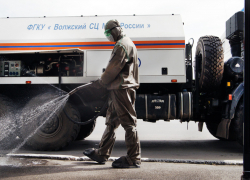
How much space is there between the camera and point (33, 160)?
4.75m

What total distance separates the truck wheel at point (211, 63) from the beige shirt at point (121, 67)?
2224 millimetres

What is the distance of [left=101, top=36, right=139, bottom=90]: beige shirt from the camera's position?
4.16 meters

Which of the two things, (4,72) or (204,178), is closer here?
(204,178)

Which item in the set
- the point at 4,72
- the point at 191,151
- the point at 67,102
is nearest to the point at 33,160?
the point at 67,102

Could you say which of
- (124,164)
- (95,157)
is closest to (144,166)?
(124,164)

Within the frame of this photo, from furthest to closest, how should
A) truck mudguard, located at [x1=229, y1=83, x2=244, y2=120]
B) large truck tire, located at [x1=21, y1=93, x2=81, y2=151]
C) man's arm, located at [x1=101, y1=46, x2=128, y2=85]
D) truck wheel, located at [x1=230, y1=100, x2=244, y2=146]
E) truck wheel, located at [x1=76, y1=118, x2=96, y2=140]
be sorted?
truck wheel, located at [x1=76, y1=118, x2=96, y2=140] → large truck tire, located at [x1=21, y1=93, x2=81, y2=151] → truck mudguard, located at [x1=229, y1=83, x2=244, y2=120] → truck wheel, located at [x1=230, y1=100, x2=244, y2=146] → man's arm, located at [x1=101, y1=46, x2=128, y2=85]

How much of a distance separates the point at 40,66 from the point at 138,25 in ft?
7.64

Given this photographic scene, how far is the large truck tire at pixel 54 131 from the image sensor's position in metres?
5.91

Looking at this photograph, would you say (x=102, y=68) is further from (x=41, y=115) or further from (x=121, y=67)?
(x=121, y=67)

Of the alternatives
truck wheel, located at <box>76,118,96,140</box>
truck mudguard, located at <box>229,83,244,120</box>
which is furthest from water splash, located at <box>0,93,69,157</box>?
truck mudguard, located at <box>229,83,244,120</box>

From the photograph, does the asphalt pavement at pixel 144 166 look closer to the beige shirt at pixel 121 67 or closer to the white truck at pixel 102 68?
the white truck at pixel 102 68

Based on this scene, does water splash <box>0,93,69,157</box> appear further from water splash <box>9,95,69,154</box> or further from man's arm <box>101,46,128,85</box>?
man's arm <box>101,46,128,85</box>

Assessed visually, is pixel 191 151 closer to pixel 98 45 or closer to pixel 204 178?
pixel 204 178

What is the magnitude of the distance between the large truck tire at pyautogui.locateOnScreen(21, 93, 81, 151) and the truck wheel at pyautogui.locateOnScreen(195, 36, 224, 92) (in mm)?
2783
